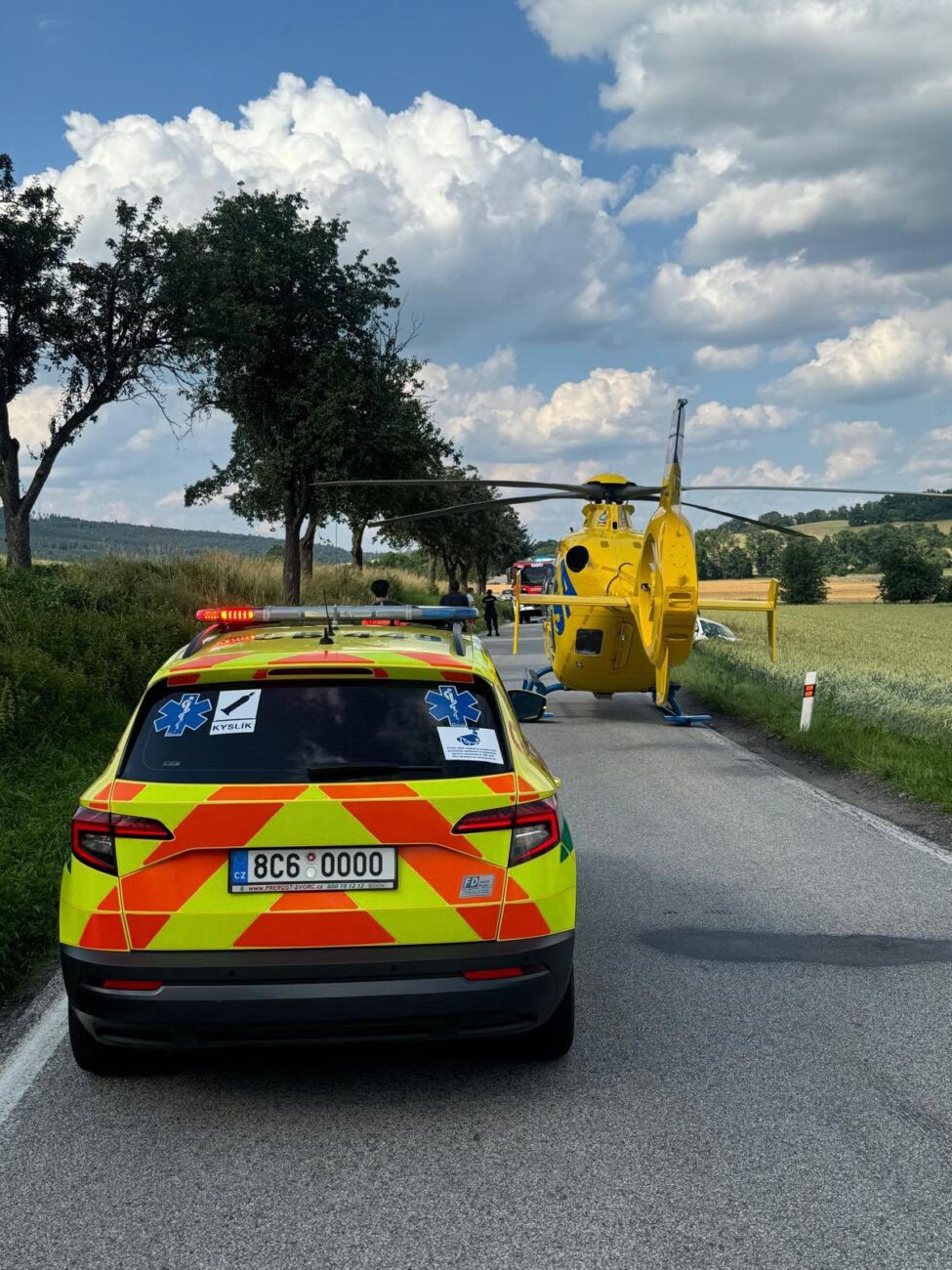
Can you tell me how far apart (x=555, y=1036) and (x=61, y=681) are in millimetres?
8440

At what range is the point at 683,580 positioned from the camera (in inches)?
481

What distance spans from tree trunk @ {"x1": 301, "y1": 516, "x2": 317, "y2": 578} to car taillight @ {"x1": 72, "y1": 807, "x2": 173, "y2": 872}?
118 ft

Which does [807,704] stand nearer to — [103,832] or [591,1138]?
[591,1138]

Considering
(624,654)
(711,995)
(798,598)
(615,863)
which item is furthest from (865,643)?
(798,598)

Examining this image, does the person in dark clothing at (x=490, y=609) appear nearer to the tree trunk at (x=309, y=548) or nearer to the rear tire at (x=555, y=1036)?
the tree trunk at (x=309, y=548)

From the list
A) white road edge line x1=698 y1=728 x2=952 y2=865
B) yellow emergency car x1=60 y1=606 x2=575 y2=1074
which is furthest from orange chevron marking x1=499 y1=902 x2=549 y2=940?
white road edge line x1=698 y1=728 x2=952 y2=865

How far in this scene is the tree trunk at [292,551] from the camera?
31.8 metres

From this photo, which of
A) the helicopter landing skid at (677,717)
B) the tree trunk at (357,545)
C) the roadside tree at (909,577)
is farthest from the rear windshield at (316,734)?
the roadside tree at (909,577)

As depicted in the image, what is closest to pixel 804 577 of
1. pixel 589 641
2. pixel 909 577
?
pixel 909 577

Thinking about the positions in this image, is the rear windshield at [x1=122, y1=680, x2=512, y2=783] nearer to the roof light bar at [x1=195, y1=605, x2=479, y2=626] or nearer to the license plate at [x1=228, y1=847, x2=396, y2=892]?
the license plate at [x1=228, y1=847, x2=396, y2=892]

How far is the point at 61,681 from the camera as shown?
11477 millimetres

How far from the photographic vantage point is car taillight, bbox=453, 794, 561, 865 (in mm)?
3881

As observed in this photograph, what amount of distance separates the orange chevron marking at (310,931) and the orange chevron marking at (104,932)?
0.38 m

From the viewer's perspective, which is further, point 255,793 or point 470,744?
point 470,744
